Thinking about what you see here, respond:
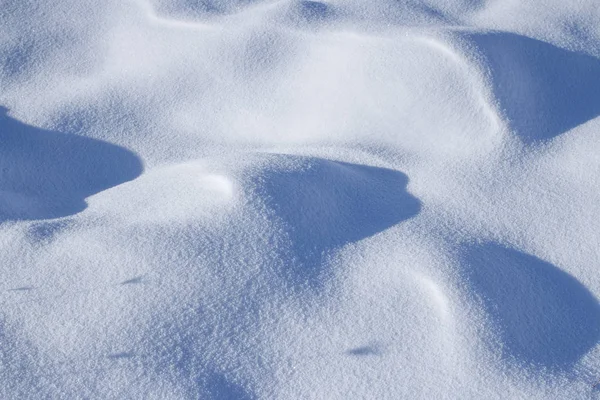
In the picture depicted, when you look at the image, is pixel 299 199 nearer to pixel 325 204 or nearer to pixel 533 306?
pixel 325 204

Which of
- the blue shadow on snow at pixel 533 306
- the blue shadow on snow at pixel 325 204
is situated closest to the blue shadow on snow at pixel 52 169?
the blue shadow on snow at pixel 325 204

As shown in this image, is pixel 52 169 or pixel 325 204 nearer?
pixel 325 204

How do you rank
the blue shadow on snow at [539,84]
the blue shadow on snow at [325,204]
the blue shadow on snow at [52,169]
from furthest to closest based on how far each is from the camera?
the blue shadow on snow at [539,84] < the blue shadow on snow at [52,169] < the blue shadow on snow at [325,204]

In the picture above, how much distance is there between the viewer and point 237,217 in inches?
54.7

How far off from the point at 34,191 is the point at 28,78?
531 millimetres

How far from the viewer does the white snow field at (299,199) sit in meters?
1.17

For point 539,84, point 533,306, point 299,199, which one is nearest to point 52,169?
point 299,199

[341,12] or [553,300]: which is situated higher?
[341,12]

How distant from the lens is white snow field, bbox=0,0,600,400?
3.82 ft

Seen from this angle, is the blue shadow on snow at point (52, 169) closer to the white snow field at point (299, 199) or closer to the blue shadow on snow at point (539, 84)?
the white snow field at point (299, 199)

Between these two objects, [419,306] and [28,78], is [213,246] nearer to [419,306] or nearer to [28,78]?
[419,306]

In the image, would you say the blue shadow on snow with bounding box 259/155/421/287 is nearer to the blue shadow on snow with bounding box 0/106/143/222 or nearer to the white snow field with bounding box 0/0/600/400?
the white snow field with bounding box 0/0/600/400

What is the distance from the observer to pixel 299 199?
145 cm

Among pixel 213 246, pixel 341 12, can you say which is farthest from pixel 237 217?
pixel 341 12
